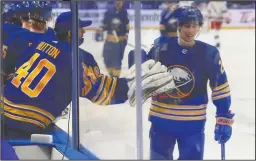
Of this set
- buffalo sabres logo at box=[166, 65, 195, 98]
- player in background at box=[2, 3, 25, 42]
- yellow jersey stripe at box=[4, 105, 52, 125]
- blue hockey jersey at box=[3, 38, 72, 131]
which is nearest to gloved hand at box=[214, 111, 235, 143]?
buffalo sabres logo at box=[166, 65, 195, 98]

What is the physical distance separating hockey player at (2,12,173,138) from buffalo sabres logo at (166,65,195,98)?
0.23 metres

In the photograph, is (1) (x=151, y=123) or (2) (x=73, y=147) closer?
(1) (x=151, y=123)

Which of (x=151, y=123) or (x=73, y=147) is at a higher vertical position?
(x=151, y=123)

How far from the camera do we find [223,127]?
7.50ft

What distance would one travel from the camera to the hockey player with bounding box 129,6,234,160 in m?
2.28

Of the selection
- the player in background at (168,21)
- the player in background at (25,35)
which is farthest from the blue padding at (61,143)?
the player in background at (168,21)

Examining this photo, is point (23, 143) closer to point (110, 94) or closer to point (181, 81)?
point (110, 94)

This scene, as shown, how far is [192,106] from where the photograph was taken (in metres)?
2.32

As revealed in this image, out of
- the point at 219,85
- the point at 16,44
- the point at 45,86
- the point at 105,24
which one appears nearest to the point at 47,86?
the point at 45,86

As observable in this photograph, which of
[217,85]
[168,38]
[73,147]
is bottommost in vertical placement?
[73,147]

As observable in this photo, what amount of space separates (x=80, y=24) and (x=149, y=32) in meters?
0.33

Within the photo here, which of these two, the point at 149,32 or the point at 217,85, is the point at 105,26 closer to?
the point at 149,32

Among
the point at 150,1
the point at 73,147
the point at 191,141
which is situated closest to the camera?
the point at 150,1

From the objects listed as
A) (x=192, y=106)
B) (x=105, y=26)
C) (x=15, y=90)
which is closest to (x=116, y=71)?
(x=105, y=26)
